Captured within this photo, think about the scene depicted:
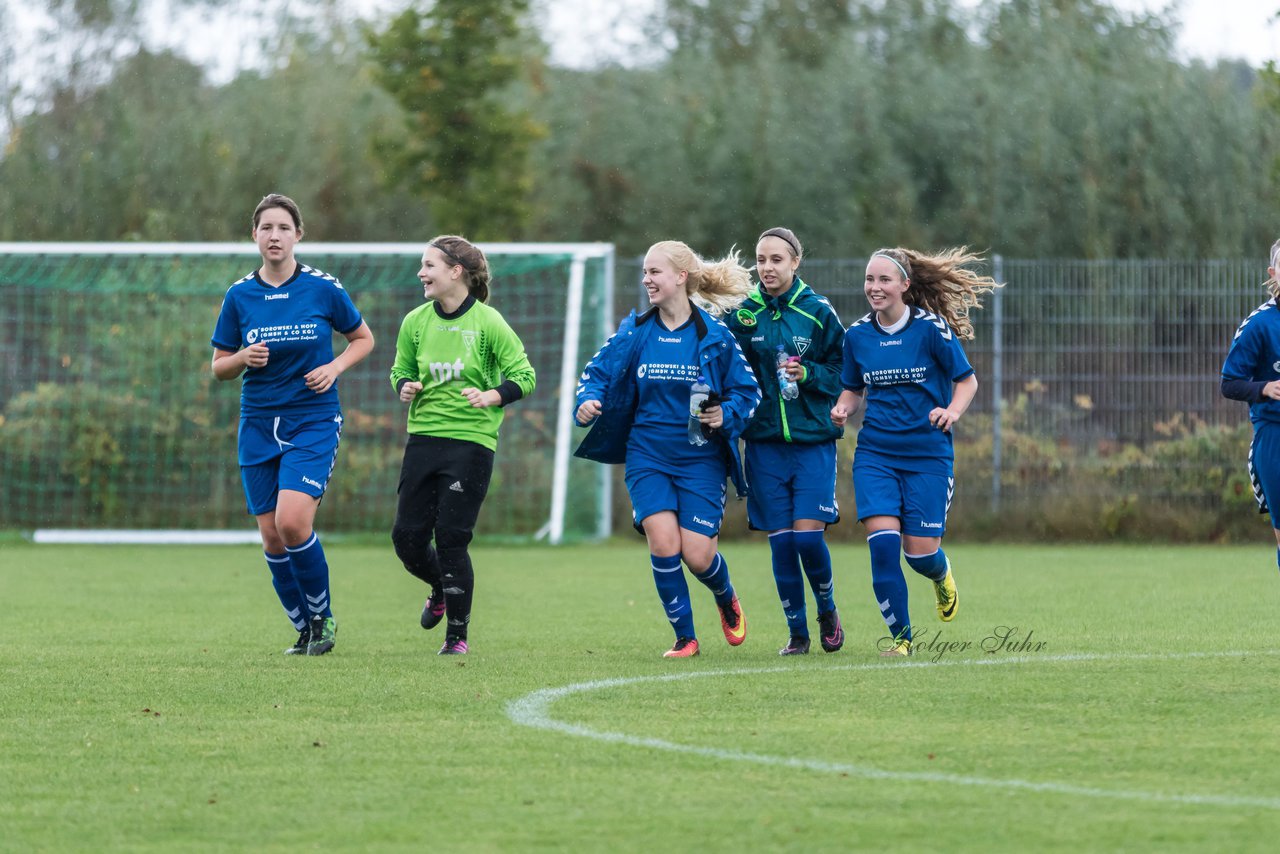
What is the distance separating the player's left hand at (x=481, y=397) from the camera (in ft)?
26.1

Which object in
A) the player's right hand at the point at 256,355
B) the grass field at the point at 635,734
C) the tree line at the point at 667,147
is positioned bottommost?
the grass field at the point at 635,734

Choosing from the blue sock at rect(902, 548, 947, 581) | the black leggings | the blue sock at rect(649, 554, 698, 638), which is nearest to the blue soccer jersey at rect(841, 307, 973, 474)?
the blue sock at rect(902, 548, 947, 581)

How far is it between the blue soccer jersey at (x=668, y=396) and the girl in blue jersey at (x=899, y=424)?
694 millimetres

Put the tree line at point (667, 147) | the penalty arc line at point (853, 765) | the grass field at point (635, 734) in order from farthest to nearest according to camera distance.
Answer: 1. the tree line at point (667, 147)
2. the penalty arc line at point (853, 765)
3. the grass field at point (635, 734)

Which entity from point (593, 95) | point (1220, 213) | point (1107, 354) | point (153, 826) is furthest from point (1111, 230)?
point (153, 826)

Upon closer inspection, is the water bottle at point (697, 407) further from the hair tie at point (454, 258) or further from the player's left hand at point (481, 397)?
the hair tie at point (454, 258)

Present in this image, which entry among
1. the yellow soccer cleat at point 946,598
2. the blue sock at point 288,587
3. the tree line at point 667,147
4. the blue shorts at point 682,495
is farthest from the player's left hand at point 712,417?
the tree line at point 667,147

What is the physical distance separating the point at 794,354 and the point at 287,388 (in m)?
2.28

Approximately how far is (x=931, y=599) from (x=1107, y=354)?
6628 mm

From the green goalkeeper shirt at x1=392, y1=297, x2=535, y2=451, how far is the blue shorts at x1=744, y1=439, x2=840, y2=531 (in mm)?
1130

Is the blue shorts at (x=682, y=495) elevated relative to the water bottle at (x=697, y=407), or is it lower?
lower

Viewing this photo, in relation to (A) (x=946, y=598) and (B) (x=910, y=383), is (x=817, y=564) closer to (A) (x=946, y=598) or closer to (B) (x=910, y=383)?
(A) (x=946, y=598)

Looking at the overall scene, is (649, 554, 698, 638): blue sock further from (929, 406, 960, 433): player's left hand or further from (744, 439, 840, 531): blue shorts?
(929, 406, 960, 433): player's left hand

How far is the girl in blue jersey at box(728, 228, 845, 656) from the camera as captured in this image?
8.16m
